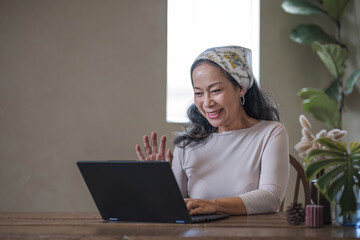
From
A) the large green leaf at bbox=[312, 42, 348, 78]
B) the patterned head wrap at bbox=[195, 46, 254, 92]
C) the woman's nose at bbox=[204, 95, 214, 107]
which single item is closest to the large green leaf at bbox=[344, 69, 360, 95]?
the large green leaf at bbox=[312, 42, 348, 78]

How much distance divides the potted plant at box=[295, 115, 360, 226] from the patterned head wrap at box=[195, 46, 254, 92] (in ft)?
2.29

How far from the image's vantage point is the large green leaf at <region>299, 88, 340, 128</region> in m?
4.09

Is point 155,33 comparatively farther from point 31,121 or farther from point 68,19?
point 31,121

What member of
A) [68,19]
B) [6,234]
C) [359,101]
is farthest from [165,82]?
[6,234]

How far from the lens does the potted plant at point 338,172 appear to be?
3.96 ft

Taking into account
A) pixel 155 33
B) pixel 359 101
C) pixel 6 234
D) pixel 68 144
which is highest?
pixel 155 33

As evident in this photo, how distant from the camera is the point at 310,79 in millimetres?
4570

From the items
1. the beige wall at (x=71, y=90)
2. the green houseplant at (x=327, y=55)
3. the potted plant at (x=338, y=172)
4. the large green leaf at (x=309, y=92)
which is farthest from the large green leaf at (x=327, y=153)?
the beige wall at (x=71, y=90)

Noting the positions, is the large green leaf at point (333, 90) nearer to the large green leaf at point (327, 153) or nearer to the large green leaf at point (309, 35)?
the large green leaf at point (309, 35)

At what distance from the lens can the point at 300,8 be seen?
4.30 metres

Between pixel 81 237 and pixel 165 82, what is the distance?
3.21 m

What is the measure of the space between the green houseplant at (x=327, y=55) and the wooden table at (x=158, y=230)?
2.92 meters

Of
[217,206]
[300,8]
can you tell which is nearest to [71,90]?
[300,8]

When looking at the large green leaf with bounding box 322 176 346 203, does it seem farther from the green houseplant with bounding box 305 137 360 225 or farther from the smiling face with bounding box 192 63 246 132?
the smiling face with bounding box 192 63 246 132
